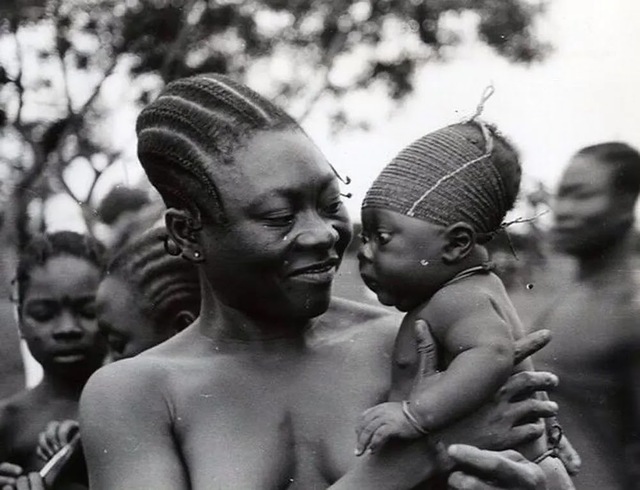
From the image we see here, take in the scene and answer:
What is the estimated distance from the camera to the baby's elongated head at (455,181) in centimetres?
242

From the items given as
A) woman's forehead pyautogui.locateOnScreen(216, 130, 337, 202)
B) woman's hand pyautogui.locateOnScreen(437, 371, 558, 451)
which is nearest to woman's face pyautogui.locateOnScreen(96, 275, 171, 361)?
woman's forehead pyautogui.locateOnScreen(216, 130, 337, 202)

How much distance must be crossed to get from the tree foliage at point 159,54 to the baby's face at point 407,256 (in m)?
0.70

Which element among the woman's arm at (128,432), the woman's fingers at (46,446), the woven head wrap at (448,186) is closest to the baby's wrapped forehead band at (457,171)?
the woven head wrap at (448,186)

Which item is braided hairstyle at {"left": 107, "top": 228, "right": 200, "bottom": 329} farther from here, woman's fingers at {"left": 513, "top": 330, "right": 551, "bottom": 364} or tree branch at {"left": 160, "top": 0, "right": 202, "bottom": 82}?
woman's fingers at {"left": 513, "top": 330, "right": 551, "bottom": 364}

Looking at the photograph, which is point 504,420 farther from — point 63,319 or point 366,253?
point 63,319

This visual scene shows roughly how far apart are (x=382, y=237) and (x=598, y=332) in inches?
36.5

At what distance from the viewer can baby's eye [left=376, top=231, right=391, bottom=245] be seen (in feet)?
7.98

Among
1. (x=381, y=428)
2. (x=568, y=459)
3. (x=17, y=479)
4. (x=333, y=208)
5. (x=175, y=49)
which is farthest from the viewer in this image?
(x=175, y=49)

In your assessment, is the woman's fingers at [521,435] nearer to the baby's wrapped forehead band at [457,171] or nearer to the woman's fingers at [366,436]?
the woman's fingers at [366,436]

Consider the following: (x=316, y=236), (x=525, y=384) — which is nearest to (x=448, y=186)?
(x=316, y=236)

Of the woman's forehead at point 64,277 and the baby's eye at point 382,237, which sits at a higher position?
the baby's eye at point 382,237

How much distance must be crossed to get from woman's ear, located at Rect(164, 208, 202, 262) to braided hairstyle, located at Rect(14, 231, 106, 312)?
1.81 ft

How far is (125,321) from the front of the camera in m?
2.86

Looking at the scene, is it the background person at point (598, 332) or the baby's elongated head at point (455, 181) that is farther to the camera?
the background person at point (598, 332)
